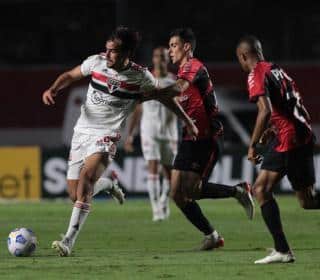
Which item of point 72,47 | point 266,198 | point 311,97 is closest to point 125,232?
point 266,198

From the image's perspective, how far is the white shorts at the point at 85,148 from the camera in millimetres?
10867

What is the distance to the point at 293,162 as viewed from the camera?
10102 millimetres

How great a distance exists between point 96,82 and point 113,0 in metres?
20.1

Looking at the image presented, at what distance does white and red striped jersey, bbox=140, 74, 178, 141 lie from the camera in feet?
57.1

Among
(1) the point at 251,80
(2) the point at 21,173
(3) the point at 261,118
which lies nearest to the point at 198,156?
(1) the point at 251,80

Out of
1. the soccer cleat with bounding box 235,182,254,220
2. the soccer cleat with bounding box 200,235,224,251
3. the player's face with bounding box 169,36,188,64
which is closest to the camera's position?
the soccer cleat with bounding box 200,235,224,251

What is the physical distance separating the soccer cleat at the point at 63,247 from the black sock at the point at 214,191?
190cm

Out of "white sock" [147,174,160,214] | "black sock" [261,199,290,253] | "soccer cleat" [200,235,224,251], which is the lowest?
"white sock" [147,174,160,214]

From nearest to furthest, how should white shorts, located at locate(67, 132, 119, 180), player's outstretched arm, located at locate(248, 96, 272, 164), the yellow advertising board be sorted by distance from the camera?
1. player's outstretched arm, located at locate(248, 96, 272, 164)
2. white shorts, located at locate(67, 132, 119, 180)
3. the yellow advertising board

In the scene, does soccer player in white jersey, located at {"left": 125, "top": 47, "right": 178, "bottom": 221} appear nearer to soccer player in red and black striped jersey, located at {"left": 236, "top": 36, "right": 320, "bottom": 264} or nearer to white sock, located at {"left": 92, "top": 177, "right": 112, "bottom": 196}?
white sock, located at {"left": 92, "top": 177, "right": 112, "bottom": 196}

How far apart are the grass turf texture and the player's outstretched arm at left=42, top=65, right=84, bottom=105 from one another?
1.49m

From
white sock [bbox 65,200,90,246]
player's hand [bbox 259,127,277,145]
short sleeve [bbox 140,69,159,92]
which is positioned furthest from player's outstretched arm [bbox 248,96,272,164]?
white sock [bbox 65,200,90,246]

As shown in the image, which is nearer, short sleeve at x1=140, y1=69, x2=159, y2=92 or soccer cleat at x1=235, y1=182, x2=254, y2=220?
short sleeve at x1=140, y1=69, x2=159, y2=92

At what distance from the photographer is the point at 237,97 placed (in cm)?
2667
